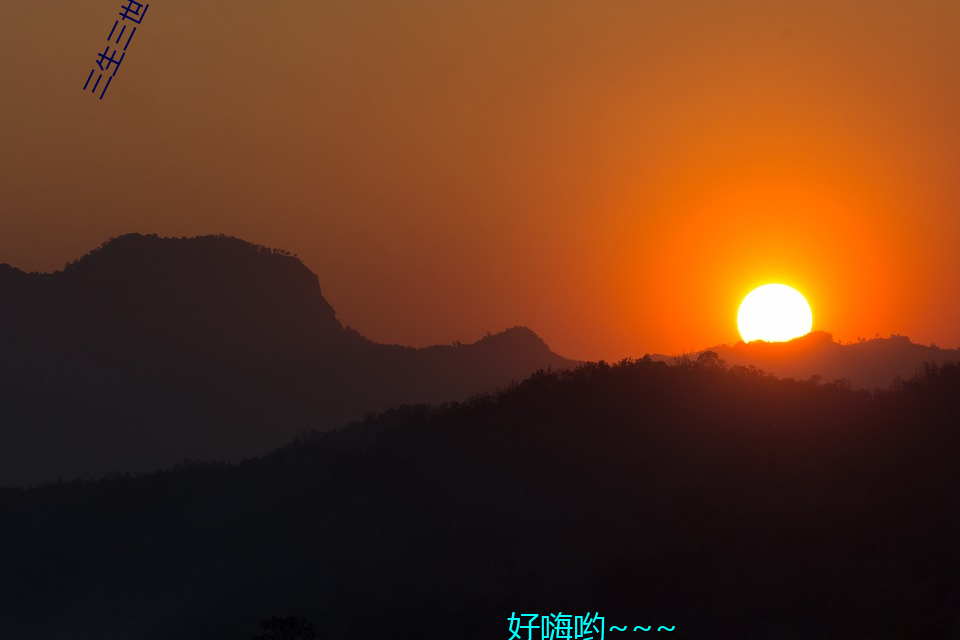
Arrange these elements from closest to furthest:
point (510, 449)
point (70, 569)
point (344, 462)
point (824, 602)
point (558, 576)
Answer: point (824, 602)
point (558, 576)
point (510, 449)
point (344, 462)
point (70, 569)

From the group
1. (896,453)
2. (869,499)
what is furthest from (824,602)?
(896,453)

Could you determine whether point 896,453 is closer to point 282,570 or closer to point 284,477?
point 282,570

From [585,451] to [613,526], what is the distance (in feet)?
76.6

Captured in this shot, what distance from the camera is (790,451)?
131m

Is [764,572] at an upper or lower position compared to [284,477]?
lower

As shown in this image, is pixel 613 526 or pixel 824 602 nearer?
pixel 824 602

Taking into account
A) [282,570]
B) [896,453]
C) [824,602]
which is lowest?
[824,602]

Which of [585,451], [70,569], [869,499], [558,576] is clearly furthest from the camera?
[70,569]

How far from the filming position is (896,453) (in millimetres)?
120938

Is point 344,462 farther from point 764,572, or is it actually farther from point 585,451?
point 764,572

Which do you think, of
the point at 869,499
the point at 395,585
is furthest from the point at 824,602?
the point at 395,585

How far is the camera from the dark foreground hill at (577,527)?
10038 cm

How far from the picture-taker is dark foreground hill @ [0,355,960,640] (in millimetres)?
100375

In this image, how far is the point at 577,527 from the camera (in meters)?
133
